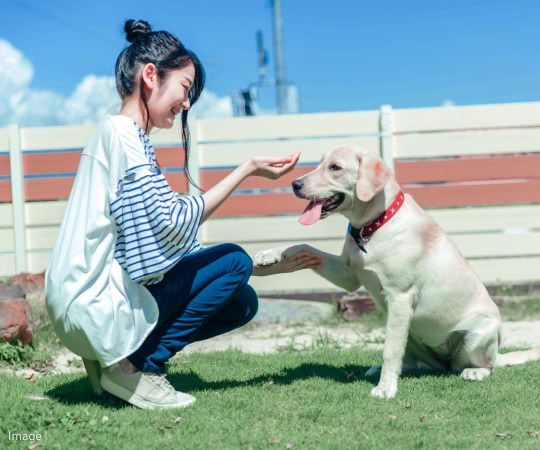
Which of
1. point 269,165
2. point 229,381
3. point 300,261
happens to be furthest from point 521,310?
point 269,165

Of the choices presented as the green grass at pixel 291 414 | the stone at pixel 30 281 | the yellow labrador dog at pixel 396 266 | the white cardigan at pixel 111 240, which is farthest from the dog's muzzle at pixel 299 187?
the stone at pixel 30 281

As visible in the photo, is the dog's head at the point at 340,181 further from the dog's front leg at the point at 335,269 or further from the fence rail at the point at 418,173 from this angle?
the fence rail at the point at 418,173

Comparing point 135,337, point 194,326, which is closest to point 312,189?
point 194,326

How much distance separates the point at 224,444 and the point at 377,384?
4.17 ft

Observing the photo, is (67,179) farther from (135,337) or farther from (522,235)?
(522,235)

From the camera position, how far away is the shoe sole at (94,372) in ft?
10.1

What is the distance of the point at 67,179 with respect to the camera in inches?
289

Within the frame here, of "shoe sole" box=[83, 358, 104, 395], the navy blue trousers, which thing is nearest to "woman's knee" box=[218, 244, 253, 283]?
the navy blue trousers

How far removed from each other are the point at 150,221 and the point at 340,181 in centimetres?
123

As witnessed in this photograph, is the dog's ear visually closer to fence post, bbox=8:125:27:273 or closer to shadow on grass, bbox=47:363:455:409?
shadow on grass, bbox=47:363:455:409

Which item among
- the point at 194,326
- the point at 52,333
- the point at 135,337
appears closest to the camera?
the point at 135,337

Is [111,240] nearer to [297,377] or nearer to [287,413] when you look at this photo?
[287,413]

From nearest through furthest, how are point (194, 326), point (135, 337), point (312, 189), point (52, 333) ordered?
point (135, 337)
point (194, 326)
point (312, 189)
point (52, 333)

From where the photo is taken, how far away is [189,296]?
3.07 meters
